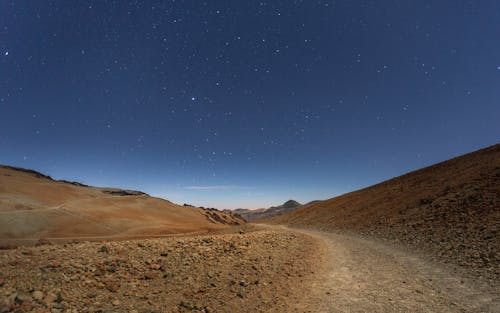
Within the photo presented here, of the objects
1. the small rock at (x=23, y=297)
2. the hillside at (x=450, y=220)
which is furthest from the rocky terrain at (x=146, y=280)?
the hillside at (x=450, y=220)

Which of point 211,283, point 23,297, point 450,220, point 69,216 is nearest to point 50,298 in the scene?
point 23,297

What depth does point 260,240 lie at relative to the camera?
Answer: 50.3 ft

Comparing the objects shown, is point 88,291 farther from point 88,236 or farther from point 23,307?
point 88,236

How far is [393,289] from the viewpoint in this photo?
8820 mm

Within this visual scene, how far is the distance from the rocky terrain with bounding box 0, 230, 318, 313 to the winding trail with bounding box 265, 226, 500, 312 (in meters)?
0.93

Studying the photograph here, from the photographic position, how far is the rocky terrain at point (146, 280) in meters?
6.05

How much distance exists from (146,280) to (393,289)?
8064 mm

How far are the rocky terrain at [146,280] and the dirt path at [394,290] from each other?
91cm

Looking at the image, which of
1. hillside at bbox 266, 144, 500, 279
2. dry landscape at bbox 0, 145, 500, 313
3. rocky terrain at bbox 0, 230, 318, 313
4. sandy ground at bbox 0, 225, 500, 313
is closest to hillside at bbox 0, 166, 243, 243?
dry landscape at bbox 0, 145, 500, 313

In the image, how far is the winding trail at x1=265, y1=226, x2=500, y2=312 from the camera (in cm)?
738

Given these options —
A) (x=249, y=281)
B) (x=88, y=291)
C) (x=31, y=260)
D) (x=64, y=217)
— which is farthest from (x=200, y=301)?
(x=64, y=217)

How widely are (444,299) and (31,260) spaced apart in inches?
492

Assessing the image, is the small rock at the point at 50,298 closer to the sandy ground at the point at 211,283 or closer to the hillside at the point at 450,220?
the sandy ground at the point at 211,283

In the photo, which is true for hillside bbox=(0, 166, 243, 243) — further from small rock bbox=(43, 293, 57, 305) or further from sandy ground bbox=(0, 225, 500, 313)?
small rock bbox=(43, 293, 57, 305)
